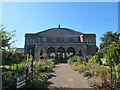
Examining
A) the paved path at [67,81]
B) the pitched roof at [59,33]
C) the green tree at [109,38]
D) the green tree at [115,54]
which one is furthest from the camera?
the pitched roof at [59,33]

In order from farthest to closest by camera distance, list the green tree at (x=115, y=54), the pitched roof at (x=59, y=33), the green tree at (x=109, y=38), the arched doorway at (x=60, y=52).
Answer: the pitched roof at (x=59, y=33), the arched doorway at (x=60, y=52), the green tree at (x=109, y=38), the green tree at (x=115, y=54)

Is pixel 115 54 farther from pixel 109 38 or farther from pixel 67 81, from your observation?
pixel 109 38

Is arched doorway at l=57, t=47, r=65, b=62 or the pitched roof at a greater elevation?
the pitched roof

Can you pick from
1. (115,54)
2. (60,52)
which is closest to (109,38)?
(60,52)

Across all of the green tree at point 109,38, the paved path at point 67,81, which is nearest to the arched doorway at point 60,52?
the green tree at point 109,38

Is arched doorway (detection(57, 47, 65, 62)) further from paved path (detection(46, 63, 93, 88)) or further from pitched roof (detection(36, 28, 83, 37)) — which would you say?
paved path (detection(46, 63, 93, 88))

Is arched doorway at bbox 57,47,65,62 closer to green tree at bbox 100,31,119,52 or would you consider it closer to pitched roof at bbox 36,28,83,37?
pitched roof at bbox 36,28,83,37

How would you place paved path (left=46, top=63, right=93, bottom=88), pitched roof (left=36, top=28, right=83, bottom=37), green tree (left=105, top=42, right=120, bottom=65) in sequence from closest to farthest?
1. green tree (left=105, top=42, right=120, bottom=65)
2. paved path (left=46, top=63, right=93, bottom=88)
3. pitched roof (left=36, top=28, right=83, bottom=37)

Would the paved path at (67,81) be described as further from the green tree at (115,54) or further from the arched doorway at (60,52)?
the arched doorway at (60,52)

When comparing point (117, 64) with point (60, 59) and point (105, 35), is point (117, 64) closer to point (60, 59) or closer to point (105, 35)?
point (60, 59)

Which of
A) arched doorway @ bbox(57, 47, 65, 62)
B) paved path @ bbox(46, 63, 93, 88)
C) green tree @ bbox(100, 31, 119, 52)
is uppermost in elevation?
green tree @ bbox(100, 31, 119, 52)

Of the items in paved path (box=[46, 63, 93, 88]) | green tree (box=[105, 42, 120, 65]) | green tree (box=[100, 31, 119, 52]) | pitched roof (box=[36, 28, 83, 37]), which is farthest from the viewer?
pitched roof (box=[36, 28, 83, 37])

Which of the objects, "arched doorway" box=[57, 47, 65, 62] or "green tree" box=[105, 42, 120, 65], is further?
"arched doorway" box=[57, 47, 65, 62]

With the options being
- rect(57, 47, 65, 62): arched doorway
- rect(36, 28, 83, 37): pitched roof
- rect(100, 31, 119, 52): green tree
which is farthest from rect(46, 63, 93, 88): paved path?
rect(36, 28, 83, 37): pitched roof
